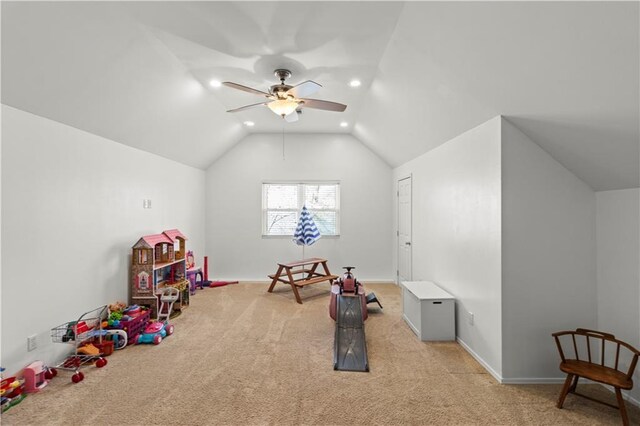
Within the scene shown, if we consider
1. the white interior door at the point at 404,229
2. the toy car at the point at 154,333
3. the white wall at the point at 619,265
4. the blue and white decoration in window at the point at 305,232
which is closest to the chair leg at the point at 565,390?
the white wall at the point at 619,265

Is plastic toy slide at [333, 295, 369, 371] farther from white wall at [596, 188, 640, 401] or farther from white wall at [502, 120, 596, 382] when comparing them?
white wall at [596, 188, 640, 401]

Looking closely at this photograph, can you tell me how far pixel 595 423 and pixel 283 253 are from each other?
16.4ft

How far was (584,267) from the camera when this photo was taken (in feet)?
8.27

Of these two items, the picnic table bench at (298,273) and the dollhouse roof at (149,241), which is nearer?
the dollhouse roof at (149,241)

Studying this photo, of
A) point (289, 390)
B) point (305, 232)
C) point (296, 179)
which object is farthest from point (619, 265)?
point (296, 179)

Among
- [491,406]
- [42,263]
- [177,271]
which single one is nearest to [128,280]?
[177,271]

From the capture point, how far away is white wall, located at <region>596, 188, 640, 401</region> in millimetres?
2246

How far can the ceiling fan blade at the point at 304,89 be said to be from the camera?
2.64 meters

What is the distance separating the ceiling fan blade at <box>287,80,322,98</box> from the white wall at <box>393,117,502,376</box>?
5.31ft

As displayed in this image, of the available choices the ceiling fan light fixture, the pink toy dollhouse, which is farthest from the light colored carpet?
the ceiling fan light fixture

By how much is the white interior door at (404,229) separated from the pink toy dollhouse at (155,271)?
365 centimetres

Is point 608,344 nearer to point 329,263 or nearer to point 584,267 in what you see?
point 584,267

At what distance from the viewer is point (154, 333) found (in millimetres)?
3305

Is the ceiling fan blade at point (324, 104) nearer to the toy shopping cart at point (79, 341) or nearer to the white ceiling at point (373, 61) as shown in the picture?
the white ceiling at point (373, 61)
